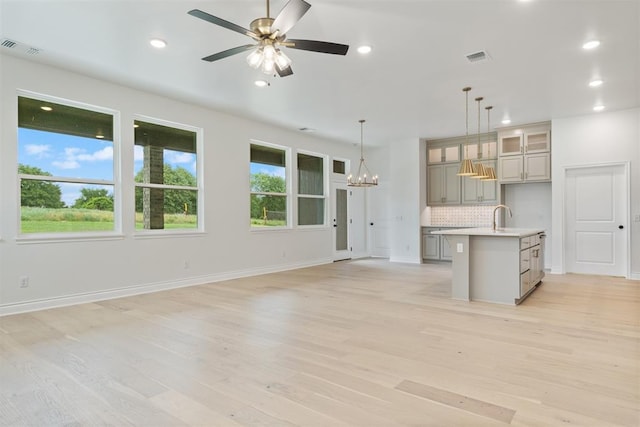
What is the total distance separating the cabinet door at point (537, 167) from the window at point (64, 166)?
7234 mm

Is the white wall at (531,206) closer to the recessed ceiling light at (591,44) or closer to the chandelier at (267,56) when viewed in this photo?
the recessed ceiling light at (591,44)

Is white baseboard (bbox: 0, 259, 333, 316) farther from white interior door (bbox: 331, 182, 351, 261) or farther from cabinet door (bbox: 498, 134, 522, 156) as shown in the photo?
cabinet door (bbox: 498, 134, 522, 156)

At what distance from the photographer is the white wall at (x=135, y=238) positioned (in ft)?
13.5

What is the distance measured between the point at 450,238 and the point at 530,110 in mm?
3102

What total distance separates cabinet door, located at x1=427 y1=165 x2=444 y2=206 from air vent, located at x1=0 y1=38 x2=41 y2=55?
7.49 meters

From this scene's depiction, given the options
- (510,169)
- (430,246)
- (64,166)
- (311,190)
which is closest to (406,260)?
(430,246)

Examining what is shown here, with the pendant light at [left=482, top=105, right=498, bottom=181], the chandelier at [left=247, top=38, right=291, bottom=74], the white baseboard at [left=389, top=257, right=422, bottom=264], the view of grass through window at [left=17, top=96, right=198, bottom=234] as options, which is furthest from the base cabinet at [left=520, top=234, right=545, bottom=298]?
the view of grass through window at [left=17, top=96, right=198, bottom=234]

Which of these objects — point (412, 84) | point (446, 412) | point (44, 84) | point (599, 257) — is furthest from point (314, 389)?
point (599, 257)

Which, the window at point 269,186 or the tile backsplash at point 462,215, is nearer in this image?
the window at point 269,186

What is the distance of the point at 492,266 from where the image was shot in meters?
4.57

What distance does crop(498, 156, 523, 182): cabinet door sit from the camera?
7.25 meters

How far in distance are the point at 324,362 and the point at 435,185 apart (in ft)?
22.1

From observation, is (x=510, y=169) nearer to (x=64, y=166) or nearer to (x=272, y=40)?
(x=272, y=40)

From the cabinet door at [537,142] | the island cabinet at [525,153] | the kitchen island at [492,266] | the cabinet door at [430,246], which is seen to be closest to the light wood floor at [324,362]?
the kitchen island at [492,266]
